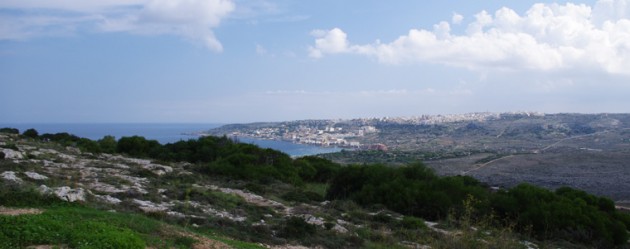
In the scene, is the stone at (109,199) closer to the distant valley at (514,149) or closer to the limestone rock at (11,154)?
the limestone rock at (11,154)

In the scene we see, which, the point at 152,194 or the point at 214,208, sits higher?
the point at 152,194

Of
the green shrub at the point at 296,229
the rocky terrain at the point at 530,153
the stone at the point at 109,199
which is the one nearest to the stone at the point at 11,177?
the stone at the point at 109,199

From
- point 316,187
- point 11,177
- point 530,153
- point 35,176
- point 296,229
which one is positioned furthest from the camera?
point 530,153

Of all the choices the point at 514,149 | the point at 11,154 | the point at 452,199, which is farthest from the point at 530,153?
the point at 11,154

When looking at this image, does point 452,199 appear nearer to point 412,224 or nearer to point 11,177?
point 412,224

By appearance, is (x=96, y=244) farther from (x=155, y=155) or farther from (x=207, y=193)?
(x=155, y=155)

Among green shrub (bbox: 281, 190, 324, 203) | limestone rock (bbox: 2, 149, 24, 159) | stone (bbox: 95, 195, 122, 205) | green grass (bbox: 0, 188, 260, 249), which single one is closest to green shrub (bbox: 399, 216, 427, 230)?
green shrub (bbox: 281, 190, 324, 203)

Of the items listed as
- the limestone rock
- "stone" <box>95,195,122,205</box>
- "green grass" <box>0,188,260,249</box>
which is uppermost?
the limestone rock

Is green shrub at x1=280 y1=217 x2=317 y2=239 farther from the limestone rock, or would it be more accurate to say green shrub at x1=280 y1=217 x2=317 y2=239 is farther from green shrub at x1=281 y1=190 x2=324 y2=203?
the limestone rock

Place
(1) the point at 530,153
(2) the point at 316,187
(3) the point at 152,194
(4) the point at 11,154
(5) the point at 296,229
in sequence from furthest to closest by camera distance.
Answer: (1) the point at 530,153, (2) the point at 316,187, (4) the point at 11,154, (3) the point at 152,194, (5) the point at 296,229

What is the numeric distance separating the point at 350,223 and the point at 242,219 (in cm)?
366

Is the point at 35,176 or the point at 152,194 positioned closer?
the point at 35,176

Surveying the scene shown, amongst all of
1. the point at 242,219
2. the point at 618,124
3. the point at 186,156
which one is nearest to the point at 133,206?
the point at 242,219

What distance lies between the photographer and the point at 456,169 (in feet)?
154
